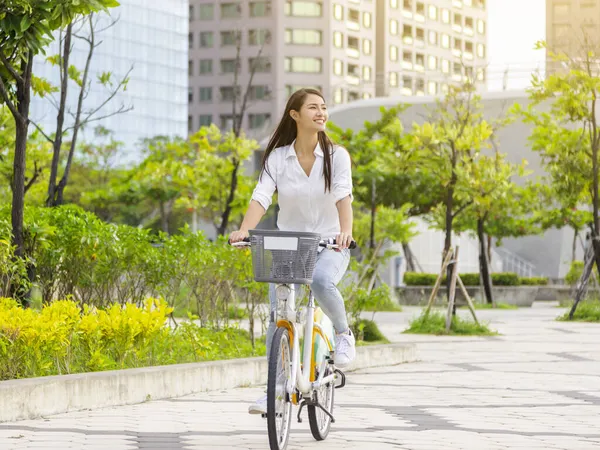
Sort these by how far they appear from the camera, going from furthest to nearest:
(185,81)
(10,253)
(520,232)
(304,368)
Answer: (185,81) < (520,232) < (10,253) < (304,368)

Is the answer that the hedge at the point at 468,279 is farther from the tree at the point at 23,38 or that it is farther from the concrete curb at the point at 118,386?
the concrete curb at the point at 118,386

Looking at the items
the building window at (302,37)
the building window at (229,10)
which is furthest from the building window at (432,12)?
the building window at (229,10)

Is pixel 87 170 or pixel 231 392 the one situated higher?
pixel 87 170

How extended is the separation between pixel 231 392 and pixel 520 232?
1172 inches

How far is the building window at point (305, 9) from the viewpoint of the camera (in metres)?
121

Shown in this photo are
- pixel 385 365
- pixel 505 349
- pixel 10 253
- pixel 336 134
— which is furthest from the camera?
pixel 336 134

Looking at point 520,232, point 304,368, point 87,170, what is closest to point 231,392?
point 304,368

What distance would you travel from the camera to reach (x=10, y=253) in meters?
10.1

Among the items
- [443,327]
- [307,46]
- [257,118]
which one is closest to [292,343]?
[443,327]

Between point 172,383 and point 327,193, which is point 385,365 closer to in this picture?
point 172,383

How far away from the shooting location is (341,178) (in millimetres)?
6473

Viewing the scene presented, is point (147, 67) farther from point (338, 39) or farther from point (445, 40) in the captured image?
point (445, 40)

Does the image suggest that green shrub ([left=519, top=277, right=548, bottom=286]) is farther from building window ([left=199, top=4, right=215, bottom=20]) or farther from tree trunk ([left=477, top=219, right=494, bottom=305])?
building window ([left=199, top=4, right=215, bottom=20])

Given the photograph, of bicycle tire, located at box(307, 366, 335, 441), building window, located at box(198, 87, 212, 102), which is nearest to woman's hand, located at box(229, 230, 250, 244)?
bicycle tire, located at box(307, 366, 335, 441)
